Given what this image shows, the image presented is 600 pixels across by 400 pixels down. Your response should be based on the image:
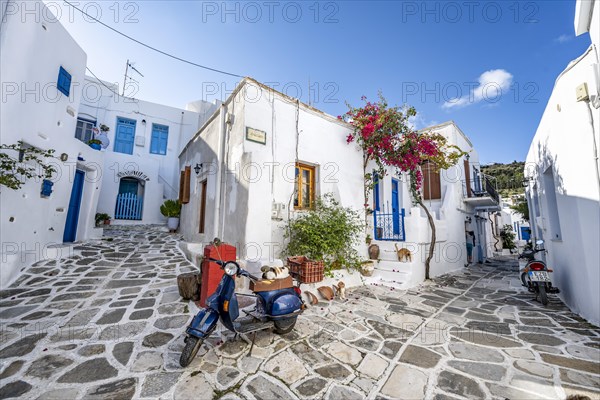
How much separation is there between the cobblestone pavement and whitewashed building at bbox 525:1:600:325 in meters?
0.68

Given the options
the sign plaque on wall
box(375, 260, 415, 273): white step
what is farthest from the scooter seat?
box(375, 260, 415, 273): white step

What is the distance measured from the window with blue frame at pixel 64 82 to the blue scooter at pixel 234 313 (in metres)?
7.57

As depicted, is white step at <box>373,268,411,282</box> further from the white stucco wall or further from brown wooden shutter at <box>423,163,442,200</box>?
the white stucco wall

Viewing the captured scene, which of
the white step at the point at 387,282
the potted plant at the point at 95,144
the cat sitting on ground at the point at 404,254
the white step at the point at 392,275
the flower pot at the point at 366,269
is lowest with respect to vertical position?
the white step at the point at 387,282

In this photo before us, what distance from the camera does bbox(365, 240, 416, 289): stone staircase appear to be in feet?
21.4

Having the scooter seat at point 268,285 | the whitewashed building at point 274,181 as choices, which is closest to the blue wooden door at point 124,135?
the whitewashed building at point 274,181

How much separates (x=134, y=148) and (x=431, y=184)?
15.5 meters

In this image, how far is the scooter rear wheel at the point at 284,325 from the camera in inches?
129

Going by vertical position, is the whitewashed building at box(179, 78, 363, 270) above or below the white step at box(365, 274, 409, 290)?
above

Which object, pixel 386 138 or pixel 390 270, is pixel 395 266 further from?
pixel 386 138

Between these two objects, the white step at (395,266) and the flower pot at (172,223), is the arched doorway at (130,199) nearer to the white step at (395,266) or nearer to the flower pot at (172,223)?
the flower pot at (172,223)

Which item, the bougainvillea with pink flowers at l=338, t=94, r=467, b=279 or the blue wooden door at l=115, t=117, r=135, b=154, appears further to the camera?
the blue wooden door at l=115, t=117, r=135, b=154

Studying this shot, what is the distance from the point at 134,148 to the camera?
42.8 feet

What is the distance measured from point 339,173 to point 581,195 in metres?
4.84
